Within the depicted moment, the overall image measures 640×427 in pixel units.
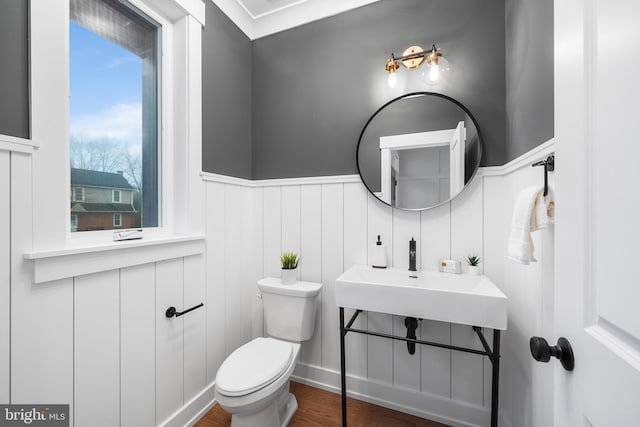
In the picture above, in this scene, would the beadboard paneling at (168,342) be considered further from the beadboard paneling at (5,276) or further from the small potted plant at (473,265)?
the small potted plant at (473,265)

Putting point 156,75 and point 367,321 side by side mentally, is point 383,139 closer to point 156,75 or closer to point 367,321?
point 367,321

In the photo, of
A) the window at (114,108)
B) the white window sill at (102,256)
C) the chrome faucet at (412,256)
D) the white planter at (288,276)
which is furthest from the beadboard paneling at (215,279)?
the chrome faucet at (412,256)

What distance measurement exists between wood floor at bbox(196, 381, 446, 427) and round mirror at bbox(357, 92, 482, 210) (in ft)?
3.97

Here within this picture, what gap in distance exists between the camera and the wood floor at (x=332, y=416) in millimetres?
1486

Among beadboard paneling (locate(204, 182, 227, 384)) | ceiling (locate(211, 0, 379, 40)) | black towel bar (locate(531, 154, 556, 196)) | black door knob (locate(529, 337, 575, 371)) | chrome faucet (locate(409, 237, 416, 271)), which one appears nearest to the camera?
black door knob (locate(529, 337, 575, 371))

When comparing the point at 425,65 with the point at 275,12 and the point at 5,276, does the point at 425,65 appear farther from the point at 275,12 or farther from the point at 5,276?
the point at 5,276

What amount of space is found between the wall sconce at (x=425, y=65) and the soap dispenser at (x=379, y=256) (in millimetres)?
952

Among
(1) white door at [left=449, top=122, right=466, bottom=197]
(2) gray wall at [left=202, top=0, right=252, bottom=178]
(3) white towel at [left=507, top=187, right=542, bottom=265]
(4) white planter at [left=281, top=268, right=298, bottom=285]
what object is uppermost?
(2) gray wall at [left=202, top=0, right=252, bottom=178]

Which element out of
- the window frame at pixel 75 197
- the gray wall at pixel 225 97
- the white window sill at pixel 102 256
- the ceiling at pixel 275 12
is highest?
the ceiling at pixel 275 12

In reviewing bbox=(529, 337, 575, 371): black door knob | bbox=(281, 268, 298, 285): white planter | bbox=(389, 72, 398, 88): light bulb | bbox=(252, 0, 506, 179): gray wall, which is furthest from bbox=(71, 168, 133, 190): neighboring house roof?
bbox=(529, 337, 575, 371): black door knob

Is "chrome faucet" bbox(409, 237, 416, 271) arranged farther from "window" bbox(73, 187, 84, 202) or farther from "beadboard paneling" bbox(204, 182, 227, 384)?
"window" bbox(73, 187, 84, 202)

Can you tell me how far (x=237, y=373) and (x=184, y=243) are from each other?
2.34ft

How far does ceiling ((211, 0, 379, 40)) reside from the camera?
174 centimetres

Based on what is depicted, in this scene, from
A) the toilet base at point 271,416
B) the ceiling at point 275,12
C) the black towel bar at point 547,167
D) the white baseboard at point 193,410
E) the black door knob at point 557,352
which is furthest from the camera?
the ceiling at point 275,12
